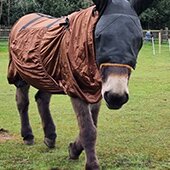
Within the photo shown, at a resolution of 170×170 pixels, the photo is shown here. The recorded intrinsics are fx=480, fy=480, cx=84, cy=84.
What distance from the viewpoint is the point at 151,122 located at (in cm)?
788

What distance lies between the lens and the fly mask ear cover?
146 inches

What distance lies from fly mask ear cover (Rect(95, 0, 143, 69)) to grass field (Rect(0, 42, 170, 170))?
5.83ft

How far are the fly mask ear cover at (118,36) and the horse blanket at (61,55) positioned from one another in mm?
276

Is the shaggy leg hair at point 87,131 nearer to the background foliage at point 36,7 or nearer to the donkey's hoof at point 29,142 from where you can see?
the donkey's hoof at point 29,142

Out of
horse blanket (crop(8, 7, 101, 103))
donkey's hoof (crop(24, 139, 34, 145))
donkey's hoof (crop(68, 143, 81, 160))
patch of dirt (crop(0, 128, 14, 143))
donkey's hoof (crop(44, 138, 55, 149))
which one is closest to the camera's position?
horse blanket (crop(8, 7, 101, 103))

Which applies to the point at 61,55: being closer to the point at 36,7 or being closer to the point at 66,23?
the point at 66,23

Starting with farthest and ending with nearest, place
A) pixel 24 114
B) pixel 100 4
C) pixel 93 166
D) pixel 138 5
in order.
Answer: pixel 24 114, pixel 93 166, pixel 138 5, pixel 100 4

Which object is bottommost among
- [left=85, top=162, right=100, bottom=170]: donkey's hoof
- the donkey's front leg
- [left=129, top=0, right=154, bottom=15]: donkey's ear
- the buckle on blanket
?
[left=85, top=162, right=100, bottom=170]: donkey's hoof

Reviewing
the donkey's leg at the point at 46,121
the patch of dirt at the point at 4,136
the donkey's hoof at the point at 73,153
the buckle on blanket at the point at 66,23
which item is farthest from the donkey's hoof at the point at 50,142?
the buckle on blanket at the point at 66,23

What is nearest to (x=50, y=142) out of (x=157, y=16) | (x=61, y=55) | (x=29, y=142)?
(x=29, y=142)

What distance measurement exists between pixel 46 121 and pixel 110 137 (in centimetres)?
106

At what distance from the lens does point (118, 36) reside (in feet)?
12.3

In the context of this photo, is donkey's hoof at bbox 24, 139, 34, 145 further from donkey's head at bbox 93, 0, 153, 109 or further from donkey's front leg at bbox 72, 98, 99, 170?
donkey's head at bbox 93, 0, 153, 109

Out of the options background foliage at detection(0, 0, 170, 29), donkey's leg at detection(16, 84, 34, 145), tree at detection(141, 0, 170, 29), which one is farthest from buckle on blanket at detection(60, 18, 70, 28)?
tree at detection(141, 0, 170, 29)
